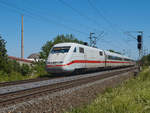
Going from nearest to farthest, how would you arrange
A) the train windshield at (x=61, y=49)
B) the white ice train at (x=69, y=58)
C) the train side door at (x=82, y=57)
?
the white ice train at (x=69, y=58)
the train windshield at (x=61, y=49)
the train side door at (x=82, y=57)

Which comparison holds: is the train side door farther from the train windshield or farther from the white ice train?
the train windshield

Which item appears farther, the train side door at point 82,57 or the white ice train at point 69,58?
the train side door at point 82,57

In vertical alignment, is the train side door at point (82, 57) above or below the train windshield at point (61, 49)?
below

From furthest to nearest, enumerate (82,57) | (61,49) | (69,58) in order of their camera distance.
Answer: (82,57), (61,49), (69,58)

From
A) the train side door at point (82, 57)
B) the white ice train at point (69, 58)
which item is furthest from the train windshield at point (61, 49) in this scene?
the train side door at point (82, 57)

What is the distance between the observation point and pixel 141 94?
7.67 metres

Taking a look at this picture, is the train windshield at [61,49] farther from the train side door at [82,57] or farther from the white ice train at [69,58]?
the train side door at [82,57]

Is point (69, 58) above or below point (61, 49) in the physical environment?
below

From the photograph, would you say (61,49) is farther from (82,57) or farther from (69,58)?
(82,57)

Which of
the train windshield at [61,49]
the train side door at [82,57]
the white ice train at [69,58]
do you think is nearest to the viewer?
the white ice train at [69,58]

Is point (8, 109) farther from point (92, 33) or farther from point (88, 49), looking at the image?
point (92, 33)

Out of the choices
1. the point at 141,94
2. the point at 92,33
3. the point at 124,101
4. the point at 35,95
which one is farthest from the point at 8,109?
the point at 92,33

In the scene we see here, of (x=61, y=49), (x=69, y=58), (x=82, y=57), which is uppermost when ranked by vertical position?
(x=61, y=49)

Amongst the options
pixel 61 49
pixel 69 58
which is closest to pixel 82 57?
pixel 61 49
